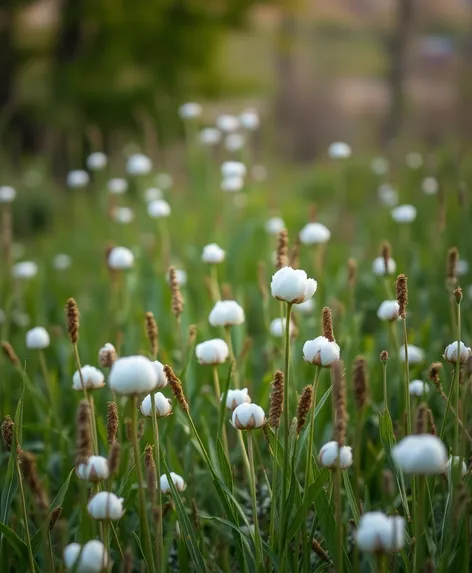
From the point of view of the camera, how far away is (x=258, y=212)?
151 inches

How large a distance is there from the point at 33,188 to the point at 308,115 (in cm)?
583

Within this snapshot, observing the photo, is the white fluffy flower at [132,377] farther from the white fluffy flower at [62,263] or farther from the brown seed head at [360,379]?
the white fluffy flower at [62,263]

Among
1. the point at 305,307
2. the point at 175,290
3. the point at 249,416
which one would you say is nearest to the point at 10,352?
the point at 175,290

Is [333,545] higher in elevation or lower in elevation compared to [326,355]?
lower

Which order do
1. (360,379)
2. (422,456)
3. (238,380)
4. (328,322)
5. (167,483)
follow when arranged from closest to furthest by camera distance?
(422,456)
(360,379)
(328,322)
(167,483)
(238,380)

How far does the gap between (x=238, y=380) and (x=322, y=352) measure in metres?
0.67

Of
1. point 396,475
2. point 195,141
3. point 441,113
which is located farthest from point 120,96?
point 396,475

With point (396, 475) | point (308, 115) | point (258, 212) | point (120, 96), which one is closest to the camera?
point (396, 475)

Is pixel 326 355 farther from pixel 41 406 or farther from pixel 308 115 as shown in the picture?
pixel 308 115

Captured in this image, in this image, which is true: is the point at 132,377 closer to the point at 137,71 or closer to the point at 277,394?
the point at 277,394

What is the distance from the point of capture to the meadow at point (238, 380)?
98 cm

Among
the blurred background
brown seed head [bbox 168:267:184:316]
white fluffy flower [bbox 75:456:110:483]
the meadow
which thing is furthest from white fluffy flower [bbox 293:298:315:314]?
the blurred background

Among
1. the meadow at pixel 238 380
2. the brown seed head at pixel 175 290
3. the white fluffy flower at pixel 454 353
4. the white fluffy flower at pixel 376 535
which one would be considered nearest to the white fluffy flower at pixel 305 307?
the meadow at pixel 238 380

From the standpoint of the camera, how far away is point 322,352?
104 centimetres
